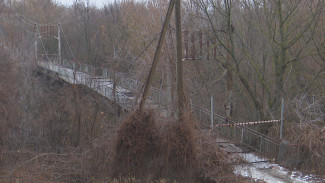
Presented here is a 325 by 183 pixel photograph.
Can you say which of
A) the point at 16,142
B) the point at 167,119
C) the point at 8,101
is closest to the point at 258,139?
the point at 167,119

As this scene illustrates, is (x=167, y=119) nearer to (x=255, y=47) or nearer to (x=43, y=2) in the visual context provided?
(x=255, y=47)

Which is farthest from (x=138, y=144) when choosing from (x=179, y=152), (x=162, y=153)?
(x=179, y=152)

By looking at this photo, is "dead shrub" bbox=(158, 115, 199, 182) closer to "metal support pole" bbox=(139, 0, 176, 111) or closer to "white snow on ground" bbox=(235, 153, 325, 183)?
"metal support pole" bbox=(139, 0, 176, 111)

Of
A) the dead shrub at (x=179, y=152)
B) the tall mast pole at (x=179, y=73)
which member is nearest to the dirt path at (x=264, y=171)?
the dead shrub at (x=179, y=152)

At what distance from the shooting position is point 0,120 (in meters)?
15.2

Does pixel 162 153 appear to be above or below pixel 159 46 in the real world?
below

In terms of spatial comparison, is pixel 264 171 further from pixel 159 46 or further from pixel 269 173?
pixel 159 46

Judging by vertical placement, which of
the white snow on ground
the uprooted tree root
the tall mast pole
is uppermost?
the tall mast pole

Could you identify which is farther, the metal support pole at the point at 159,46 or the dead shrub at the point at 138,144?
the dead shrub at the point at 138,144

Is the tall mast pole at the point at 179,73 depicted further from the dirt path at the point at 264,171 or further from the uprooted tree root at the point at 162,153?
the dirt path at the point at 264,171

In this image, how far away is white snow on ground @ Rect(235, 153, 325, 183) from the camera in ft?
28.6

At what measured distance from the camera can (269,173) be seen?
9.26 m

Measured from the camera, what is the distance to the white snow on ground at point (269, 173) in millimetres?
8703

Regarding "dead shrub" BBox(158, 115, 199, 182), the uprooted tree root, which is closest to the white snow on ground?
the uprooted tree root
